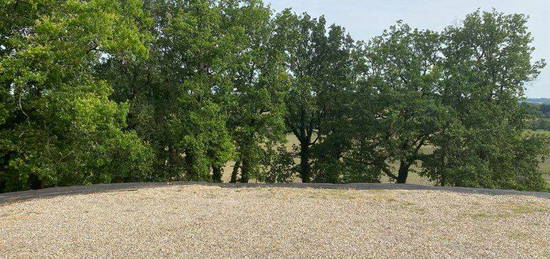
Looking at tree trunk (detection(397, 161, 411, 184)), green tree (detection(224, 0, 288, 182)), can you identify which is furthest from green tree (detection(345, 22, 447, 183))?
green tree (detection(224, 0, 288, 182))

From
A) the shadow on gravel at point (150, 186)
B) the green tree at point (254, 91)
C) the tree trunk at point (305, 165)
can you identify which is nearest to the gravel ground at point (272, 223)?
the shadow on gravel at point (150, 186)

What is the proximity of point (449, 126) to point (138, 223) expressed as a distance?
18393mm

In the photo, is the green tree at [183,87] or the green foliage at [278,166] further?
the green foliage at [278,166]

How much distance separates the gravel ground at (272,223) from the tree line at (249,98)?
3.88 metres

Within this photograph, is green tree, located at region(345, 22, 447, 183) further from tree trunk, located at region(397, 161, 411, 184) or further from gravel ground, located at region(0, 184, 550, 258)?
gravel ground, located at region(0, 184, 550, 258)

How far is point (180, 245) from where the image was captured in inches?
350

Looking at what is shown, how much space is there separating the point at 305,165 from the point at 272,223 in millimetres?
17615

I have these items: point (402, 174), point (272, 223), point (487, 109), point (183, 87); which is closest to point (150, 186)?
point (183, 87)

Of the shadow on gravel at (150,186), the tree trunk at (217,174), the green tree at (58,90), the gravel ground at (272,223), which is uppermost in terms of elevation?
the green tree at (58,90)

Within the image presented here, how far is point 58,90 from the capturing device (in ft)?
55.4

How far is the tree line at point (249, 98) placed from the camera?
56.0 feet

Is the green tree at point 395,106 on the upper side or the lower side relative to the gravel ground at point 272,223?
upper

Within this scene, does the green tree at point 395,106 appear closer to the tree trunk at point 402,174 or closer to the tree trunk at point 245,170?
the tree trunk at point 402,174

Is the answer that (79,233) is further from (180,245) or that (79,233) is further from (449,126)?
(449,126)
